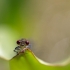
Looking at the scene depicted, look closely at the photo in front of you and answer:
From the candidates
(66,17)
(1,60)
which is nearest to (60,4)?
(66,17)

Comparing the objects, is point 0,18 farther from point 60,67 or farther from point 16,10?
point 60,67

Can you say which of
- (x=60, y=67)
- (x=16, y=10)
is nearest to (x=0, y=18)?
(x=16, y=10)

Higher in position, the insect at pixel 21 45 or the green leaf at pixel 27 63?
the insect at pixel 21 45

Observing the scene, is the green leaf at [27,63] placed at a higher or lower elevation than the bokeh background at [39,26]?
lower
